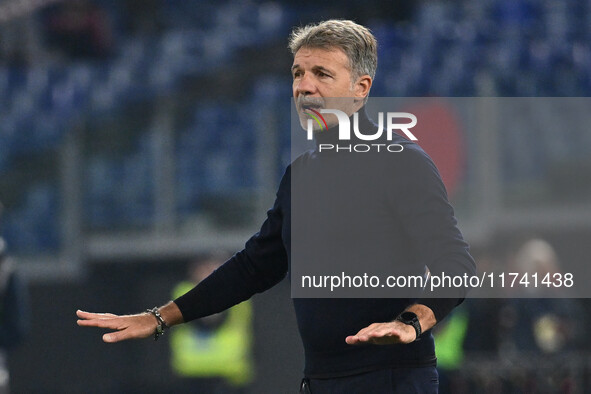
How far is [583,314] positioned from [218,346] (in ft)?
8.65

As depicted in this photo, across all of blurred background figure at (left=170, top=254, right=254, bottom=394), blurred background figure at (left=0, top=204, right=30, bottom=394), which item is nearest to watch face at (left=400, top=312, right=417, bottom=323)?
blurred background figure at (left=0, top=204, right=30, bottom=394)

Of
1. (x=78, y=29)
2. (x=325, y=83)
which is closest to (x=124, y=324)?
(x=325, y=83)

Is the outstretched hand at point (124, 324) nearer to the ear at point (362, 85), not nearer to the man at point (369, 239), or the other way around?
the man at point (369, 239)

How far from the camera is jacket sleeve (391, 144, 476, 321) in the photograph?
233 cm

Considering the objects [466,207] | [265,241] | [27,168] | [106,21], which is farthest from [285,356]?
[265,241]

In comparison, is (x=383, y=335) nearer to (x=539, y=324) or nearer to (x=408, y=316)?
(x=408, y=316)

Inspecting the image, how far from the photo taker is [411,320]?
228 centimetres

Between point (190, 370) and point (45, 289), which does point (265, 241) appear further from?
point (45, 289)

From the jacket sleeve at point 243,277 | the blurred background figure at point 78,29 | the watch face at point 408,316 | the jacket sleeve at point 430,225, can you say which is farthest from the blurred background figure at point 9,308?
the blurred background figure at point 78,29

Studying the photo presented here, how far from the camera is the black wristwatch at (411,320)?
2266 mm

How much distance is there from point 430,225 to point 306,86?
44 cm

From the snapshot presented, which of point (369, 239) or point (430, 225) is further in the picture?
point (369, 239)

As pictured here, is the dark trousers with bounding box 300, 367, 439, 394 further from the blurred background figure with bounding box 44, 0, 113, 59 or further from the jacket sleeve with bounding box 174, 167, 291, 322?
the blurred background figure with bounding box 44, 0, 113, 59

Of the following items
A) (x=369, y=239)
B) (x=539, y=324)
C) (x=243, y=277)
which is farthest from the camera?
(x=539, y=324)
